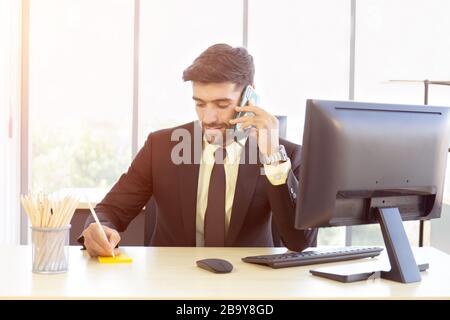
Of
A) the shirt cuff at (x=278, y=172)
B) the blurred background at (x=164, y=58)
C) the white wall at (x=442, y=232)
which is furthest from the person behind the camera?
the blurred background at (x=164, y=58)

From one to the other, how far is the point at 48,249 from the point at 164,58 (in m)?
3.27

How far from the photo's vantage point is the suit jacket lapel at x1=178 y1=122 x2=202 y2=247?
2.23m

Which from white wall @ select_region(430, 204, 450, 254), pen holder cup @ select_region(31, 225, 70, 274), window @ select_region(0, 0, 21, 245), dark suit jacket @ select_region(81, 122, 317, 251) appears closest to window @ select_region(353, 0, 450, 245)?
white wall @ select_region(430, 204, 450, 254)

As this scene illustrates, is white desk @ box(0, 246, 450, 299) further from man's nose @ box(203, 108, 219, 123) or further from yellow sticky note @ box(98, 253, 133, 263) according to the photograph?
man's nose @ box(203, 108, 219, 123)

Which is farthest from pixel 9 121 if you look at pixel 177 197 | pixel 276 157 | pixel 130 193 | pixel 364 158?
pixel 364 158

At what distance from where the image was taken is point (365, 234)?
17.3 ft

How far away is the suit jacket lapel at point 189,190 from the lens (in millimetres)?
2232

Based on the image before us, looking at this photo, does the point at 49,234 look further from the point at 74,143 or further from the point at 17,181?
the point at 74,143

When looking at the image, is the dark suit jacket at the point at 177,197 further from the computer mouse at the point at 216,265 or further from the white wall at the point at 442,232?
the white wall at the point at 442,232

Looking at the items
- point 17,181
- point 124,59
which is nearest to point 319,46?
point 124,59

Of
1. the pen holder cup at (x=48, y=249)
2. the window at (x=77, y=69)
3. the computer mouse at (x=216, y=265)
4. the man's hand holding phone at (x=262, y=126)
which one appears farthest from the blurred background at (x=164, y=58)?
the pen holder cup at (x=48, y=249)

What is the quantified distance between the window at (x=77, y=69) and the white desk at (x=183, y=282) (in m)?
3.00

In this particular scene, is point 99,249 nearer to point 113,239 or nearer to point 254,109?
point 113,239

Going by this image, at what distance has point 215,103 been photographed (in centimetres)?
214
